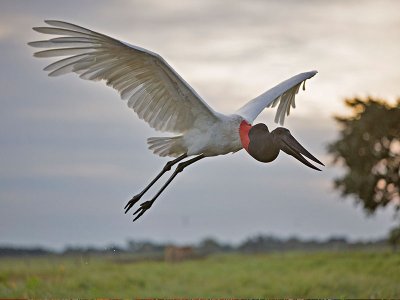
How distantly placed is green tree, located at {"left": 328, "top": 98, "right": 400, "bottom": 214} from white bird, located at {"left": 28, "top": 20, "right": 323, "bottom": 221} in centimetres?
1446

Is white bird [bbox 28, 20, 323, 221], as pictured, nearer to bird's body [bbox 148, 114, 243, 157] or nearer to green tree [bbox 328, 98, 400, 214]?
bird's body [bbox 148, 114, 243, 157]

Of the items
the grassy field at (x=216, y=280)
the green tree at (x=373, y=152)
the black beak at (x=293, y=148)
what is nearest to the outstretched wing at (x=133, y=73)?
the black beak at (x=293, y=148)

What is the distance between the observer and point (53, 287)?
527 inches

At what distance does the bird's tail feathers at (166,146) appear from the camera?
9.42 m

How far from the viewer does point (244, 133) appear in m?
8.50

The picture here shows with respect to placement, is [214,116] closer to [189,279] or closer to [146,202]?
[146,202]

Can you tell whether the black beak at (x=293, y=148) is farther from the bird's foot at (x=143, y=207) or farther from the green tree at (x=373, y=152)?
the green tree at (x=373, y=152)

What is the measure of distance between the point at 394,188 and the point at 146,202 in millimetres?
15887

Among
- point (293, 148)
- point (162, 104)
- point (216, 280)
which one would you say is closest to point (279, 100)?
point (162, 104)

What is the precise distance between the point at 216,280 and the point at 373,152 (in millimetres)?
8720

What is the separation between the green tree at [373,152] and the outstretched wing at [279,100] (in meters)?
12.7

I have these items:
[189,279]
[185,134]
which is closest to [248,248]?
[189,279]

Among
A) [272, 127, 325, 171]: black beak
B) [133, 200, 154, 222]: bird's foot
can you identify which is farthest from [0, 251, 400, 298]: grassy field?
[272, 127, 325, 171]: black beak

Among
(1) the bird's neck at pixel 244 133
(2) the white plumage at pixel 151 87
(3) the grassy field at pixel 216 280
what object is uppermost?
(2) the white plumage at pixel 151 87
